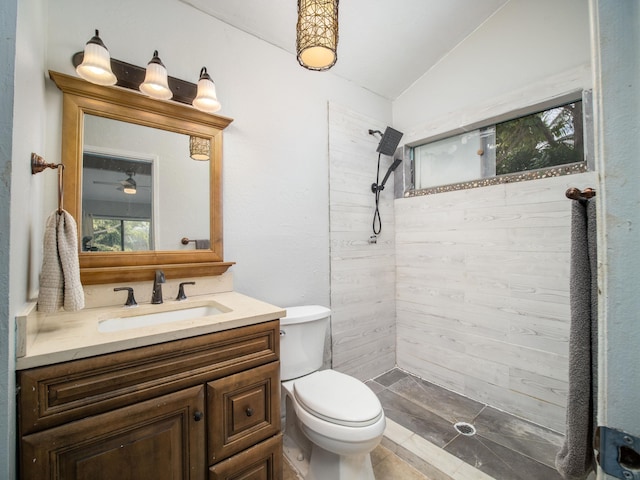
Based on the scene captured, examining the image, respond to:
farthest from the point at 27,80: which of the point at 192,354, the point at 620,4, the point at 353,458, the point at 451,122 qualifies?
the point at 451,122

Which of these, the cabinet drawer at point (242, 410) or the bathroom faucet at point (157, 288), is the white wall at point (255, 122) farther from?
the cabinet drawer at point (242, 410)

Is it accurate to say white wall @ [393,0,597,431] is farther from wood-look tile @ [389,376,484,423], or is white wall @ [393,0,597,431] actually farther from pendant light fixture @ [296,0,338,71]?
pendant light fixture @ [296,0,338,71]

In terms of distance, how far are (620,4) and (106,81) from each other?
1.58 m

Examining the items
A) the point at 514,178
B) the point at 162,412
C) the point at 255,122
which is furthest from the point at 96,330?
the point at 514,178

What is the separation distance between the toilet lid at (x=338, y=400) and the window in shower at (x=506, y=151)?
1.62 m

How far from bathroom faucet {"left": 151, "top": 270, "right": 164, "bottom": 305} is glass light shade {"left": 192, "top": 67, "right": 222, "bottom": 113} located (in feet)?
2.81

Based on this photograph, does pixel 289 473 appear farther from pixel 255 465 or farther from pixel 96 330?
pixel 96 330

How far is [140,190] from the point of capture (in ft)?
4.47

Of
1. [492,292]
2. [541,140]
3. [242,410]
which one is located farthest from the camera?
[492,292]

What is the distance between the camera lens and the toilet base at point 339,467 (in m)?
1.25

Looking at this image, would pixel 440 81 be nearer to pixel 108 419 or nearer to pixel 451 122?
pixel 451 122

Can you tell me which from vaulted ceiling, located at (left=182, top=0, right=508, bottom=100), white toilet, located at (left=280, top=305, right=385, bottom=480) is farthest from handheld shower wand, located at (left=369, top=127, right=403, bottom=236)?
white toilet, located at (left=280, top=305, right=385, bottom=480)

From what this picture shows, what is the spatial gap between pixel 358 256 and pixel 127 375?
65.9 inches

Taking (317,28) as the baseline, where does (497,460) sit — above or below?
below
